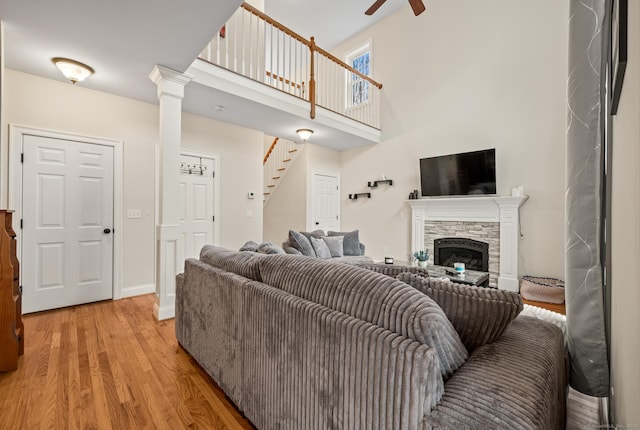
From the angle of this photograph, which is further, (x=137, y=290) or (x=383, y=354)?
(x=137, y=290)

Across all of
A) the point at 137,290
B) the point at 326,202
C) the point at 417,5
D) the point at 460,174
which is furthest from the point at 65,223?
the point at 460,174

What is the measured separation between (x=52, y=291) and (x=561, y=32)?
7103mm

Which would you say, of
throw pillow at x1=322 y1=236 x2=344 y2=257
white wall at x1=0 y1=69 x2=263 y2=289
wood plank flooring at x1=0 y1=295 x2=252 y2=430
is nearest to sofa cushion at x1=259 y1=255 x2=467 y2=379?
wood plank flooring at x1=0 y1=295 x2=252 y2=430

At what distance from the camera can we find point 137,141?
374 cm

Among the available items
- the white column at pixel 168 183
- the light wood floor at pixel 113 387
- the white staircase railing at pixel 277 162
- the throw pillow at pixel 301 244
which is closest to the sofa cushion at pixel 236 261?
the light wood floor at pixel 113 387

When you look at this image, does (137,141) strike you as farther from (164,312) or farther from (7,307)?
(7,307)

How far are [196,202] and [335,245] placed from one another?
2.25 m

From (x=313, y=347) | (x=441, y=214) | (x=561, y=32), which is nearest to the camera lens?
(x=313, y=347)

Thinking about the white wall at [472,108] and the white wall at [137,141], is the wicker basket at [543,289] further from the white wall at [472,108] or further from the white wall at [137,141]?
the white wall at [137,141]

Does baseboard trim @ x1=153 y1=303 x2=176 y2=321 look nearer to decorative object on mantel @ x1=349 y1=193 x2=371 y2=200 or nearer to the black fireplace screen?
the black fireplace screen

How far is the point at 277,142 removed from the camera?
6.83m

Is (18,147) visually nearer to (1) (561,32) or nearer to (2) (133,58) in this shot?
(2) (133,58)

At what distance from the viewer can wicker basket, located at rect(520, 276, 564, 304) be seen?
3424 mm

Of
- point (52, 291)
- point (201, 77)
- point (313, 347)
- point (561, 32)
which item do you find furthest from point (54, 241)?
point (561, 32)
